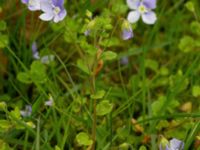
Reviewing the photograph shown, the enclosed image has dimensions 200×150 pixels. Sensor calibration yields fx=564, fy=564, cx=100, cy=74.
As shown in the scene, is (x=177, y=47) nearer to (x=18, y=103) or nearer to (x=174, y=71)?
(x=174, y=71)

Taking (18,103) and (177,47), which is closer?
(18,103)

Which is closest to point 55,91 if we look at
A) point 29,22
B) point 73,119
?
point 73,119

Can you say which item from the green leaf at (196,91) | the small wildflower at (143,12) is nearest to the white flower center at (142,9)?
the small wildflower at (143,12)

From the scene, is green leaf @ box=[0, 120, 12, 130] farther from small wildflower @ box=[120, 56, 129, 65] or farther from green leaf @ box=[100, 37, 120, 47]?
small wildflower @ box=[120, 56, 129, 65]

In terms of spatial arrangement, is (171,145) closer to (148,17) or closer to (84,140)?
(84,140)

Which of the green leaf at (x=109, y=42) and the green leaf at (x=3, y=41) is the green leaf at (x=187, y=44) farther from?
the green leaf at (x=3, y=41)

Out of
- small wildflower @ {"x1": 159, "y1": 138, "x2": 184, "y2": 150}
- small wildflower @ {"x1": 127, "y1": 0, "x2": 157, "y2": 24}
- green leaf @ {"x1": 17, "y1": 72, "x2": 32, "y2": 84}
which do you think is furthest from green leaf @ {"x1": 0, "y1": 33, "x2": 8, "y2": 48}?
small wildflower @ {"x1": 159, "y1": 138, "x2": 184, "y2": 150}
